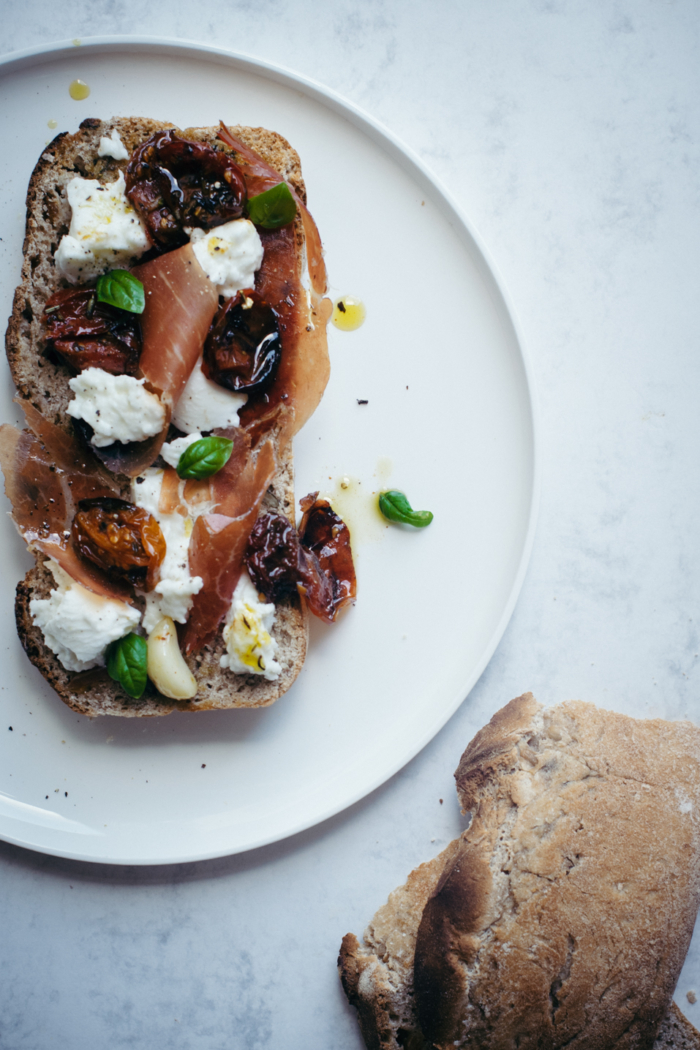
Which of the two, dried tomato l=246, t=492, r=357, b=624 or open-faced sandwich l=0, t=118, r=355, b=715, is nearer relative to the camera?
open-faced sandwich l=0, t=118, r=355, b=715

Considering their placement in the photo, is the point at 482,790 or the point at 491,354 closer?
the point at 482,790

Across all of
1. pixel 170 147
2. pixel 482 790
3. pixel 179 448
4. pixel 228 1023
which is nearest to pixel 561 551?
pixel 482 790

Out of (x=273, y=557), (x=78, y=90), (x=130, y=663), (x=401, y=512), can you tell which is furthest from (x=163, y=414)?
(x=78, y=90)

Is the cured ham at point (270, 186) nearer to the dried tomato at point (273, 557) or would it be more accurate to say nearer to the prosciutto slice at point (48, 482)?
the dried tomato at point (273, 557)

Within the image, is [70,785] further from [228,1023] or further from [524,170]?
[524,170]

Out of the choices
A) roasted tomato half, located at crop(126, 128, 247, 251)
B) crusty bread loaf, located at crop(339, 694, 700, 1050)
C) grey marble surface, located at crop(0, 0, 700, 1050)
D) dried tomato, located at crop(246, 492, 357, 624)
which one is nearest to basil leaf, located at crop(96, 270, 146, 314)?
roasted tomato half, located at crop(126, 128, 247, 251)

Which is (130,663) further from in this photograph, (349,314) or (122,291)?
(349,314)

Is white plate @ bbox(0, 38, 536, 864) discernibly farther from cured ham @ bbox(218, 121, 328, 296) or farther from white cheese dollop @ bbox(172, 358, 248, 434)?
white cheese dollop @ bbox(172, 358, 248, 434)
